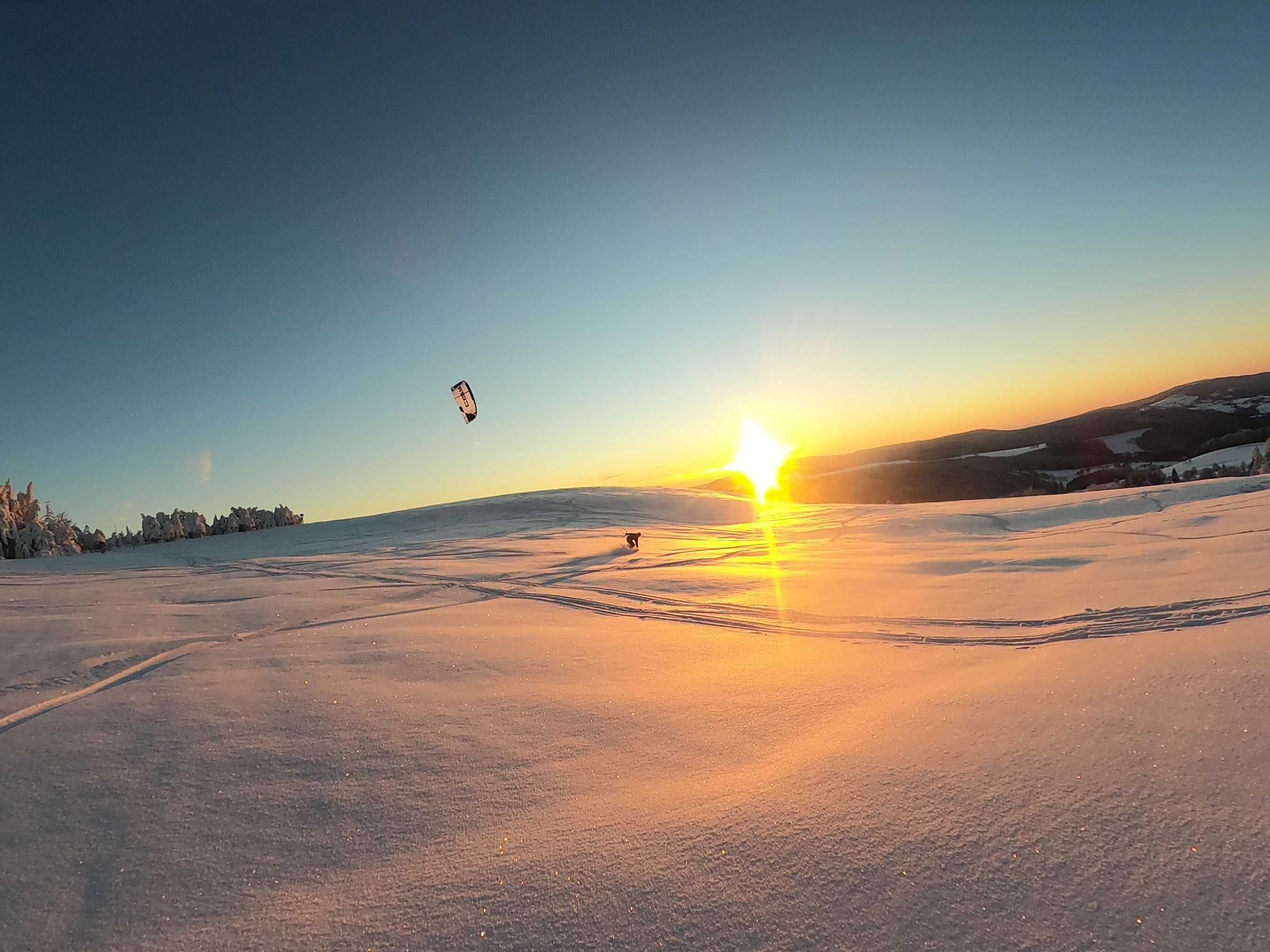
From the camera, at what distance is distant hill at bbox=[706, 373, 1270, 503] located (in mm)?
26516

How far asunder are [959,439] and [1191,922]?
2704 inches

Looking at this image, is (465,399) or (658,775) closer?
(658,775)

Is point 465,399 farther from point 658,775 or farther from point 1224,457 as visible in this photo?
point 1224,457

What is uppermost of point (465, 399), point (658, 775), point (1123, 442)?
point (465, 399)

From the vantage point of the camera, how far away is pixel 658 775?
7.70 feet

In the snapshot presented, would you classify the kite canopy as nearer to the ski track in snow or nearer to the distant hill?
the ski track in snow

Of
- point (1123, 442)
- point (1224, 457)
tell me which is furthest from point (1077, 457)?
point (1224, 457)

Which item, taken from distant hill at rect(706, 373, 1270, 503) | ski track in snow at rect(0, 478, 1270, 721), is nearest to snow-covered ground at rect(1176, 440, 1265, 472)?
distant hill at rect(706, 373, 1270, 503)

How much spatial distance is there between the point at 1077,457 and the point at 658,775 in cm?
4622

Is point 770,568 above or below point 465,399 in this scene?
below

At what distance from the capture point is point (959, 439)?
61250mm

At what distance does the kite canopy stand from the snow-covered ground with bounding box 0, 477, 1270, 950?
48.5ft

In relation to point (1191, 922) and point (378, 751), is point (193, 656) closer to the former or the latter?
point (378, 751)

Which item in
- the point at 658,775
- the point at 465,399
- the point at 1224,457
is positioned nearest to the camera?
the point at 658,775
